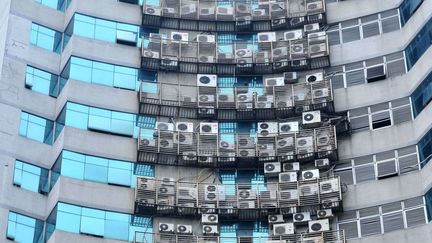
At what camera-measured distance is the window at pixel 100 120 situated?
5325 cm

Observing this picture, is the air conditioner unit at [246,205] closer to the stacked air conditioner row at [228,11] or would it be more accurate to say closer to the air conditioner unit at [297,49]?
the air conditioner unit at [297,49]

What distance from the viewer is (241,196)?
171ft

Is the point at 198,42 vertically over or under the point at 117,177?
over

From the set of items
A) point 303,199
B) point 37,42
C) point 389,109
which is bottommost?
point 303,199

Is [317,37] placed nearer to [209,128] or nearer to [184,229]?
[209,128]

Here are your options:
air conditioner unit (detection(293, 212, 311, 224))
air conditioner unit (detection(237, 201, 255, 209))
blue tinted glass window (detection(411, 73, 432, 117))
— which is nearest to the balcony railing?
air conditioner unit (detection(293, 212, 311, 224))

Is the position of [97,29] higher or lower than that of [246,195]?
higher

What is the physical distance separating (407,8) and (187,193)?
14.8 m

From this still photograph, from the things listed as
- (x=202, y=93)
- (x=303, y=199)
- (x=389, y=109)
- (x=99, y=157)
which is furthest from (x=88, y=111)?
(x=389, y=109)

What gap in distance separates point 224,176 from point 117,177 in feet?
17.6

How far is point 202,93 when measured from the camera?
2180 inches

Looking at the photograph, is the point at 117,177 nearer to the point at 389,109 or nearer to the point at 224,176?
the point at 224,176

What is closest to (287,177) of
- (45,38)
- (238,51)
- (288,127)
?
(288,127)

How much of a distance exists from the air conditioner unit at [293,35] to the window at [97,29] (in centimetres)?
781
